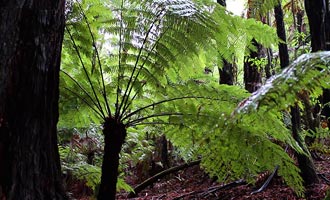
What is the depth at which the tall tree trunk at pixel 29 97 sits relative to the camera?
1.18 metres

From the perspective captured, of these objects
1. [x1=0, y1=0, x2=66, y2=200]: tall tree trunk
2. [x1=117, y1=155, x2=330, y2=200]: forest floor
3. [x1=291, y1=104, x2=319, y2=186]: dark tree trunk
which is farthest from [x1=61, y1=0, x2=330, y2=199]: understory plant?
[x1=0, y1=0, x2=66, y2=200]: tall tree trunk

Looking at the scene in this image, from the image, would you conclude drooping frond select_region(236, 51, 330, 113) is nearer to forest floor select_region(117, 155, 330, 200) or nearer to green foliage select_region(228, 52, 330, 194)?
green foliage select_region(228, 52, 330, 194)

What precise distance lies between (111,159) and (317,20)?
1.31 metres

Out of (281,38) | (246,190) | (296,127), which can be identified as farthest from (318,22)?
(246,190)

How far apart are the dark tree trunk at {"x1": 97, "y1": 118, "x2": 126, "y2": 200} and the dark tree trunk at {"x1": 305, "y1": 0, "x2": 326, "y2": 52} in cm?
114

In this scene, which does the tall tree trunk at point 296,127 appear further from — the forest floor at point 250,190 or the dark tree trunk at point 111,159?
the dark tree trunk at point 111,159

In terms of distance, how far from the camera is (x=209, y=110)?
2086mm

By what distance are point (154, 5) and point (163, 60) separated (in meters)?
0.34

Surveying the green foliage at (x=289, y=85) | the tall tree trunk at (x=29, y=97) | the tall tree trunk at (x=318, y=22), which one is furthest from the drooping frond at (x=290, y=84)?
the tall tree trunk at (x=318, y=22)

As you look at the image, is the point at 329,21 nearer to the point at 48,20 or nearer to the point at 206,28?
the point at 206,28

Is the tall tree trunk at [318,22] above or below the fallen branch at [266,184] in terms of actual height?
above

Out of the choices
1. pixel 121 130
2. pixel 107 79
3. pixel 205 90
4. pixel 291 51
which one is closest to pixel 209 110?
pixel 205 90

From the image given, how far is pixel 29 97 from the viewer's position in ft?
4.11

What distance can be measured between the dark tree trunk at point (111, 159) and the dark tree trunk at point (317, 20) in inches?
44.8
